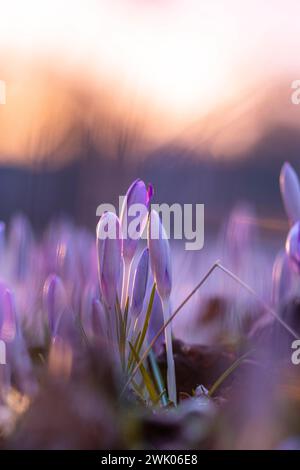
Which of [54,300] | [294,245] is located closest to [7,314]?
[54,300]

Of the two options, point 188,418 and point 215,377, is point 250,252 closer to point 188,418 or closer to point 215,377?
point 215,377

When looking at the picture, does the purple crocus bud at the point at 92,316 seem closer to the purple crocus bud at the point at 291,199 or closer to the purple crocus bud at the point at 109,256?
the purple crocus bud at the point at 109,256

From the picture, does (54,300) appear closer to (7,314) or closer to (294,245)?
(7,314)

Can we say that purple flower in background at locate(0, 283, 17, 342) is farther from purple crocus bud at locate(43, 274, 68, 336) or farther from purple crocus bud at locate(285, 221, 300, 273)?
purple crocus bud at locate(285, 221, 300, 273)

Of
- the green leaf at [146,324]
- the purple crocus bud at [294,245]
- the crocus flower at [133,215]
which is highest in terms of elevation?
the crocus flower at [133,215]

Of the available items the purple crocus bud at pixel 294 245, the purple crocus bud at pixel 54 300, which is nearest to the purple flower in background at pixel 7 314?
the purple crocus bud at pixel 54 300

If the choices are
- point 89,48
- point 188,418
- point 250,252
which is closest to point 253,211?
point 250,252
